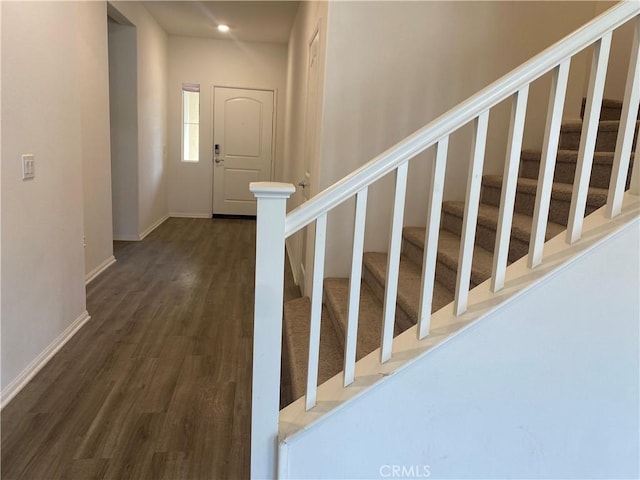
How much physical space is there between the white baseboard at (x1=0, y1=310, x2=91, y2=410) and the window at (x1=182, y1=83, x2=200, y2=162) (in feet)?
15.0

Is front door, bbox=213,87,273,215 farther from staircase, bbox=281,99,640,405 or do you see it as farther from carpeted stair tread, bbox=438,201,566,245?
carpeted stair tread, bbox=438,201,566,245

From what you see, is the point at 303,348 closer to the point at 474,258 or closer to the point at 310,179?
the point at 474,258

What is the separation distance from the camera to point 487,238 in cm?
229

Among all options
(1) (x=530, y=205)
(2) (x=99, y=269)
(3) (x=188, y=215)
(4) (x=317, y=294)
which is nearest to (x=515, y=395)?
(4) (x=317, y=294)

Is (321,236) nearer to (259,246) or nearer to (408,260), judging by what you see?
(259,246)

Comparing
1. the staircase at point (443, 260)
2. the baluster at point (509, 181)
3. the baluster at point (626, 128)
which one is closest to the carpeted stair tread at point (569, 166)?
the staircase at point (443, 260)

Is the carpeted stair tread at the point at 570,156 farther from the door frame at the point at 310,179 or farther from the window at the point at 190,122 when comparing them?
the window at the point at 190,122

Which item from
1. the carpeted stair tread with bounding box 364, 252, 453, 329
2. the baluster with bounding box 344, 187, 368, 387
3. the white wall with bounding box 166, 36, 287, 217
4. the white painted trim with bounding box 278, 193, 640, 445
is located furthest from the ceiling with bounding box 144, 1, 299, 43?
the white painted trim with bounding box 278, 193, 640, 445

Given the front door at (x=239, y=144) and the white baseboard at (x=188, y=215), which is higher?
the front door at (x=239, y=144)

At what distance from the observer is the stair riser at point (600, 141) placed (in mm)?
2422

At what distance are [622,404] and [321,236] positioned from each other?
3.57ft

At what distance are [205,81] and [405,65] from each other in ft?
15.9

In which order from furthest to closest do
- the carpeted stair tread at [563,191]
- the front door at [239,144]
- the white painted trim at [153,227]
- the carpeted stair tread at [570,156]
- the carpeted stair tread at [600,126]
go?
1. the front door at [239,144]
2. the white painted trim at [153,227]
3. the carpeted stair tread at [600,126]
4. the carpeted stair tread at [570,156]
5. the carpeted stair tread at [563,191]

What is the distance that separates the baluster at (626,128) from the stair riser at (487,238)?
512 millimetres
